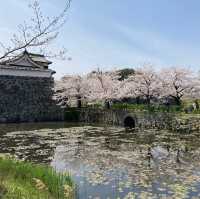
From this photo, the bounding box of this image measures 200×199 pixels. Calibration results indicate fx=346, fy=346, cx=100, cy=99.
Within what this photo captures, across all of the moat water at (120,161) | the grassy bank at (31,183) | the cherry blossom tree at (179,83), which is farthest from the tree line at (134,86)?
the grassy bank at (31,183)

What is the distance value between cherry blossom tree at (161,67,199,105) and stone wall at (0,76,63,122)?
12181 millimetres

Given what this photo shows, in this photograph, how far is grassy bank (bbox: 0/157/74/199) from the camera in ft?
21.4

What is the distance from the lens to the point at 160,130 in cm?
2505

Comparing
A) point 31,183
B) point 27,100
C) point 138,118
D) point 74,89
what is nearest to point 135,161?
point 31,183

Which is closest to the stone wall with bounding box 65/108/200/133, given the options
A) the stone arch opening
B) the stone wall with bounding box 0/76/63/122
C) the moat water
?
the stone arch opening

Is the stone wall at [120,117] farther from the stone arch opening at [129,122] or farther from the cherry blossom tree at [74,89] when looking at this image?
the cherry blossom tree at [74,89]

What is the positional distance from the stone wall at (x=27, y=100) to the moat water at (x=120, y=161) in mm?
13146

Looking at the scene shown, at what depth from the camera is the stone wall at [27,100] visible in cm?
3378

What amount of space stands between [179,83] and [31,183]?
23.3 metres

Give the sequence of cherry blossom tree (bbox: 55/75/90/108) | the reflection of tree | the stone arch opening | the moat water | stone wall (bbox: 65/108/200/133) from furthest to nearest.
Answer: cherry blossom tree (bbox: 55/75/90/108) → the stone arch opening → stone wall (bbox: 65/108/200/133) → the reflection of tree → the moat water

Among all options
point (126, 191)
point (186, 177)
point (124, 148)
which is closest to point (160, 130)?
point (124, 148)

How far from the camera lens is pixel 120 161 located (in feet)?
43.7

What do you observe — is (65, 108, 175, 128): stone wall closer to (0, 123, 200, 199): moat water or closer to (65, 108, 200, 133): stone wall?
(65, 108, 200, 133): stone wall

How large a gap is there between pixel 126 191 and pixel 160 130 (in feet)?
54.1
